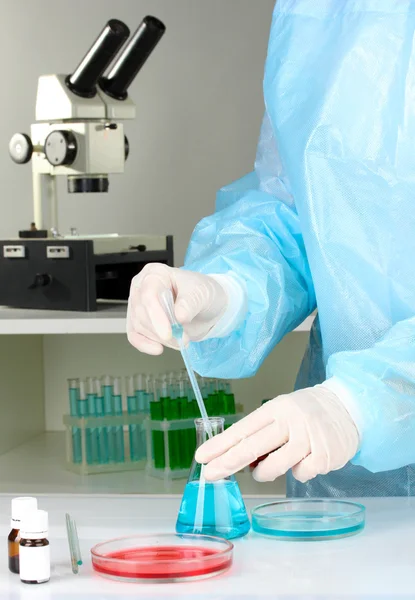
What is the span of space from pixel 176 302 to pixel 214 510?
272mm

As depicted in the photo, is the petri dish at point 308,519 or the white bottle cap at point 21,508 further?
the petri dish at point 308,519

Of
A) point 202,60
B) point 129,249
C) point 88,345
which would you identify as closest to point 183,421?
point 129,249

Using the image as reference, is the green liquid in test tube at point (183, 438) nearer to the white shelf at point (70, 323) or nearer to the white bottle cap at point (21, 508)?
the white shelf at point (70, 323)

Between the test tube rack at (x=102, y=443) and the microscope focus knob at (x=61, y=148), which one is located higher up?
the microscope focus knob at (x=61, y=148)

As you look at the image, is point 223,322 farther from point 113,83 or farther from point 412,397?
point 113,83

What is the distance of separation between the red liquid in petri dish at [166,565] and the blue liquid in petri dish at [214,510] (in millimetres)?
73

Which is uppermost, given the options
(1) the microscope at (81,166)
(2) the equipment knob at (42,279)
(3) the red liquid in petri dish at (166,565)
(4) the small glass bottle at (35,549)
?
(1) the microscope at (81,166)

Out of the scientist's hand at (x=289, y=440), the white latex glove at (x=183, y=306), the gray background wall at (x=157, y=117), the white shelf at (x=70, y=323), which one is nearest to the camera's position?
the scientist's hand at (x=289, y=440)

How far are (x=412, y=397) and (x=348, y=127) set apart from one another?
1.22 feet

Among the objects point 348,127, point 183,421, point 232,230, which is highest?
point 348,127

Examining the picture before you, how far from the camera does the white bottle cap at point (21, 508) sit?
957 millimetres

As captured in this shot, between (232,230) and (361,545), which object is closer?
(361,545)

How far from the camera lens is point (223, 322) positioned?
128 centimetres

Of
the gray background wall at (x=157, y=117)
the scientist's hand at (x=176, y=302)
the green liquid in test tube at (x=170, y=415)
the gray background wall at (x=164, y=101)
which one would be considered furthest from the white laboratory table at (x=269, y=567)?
the gray background wall at (x=164, y=101)
